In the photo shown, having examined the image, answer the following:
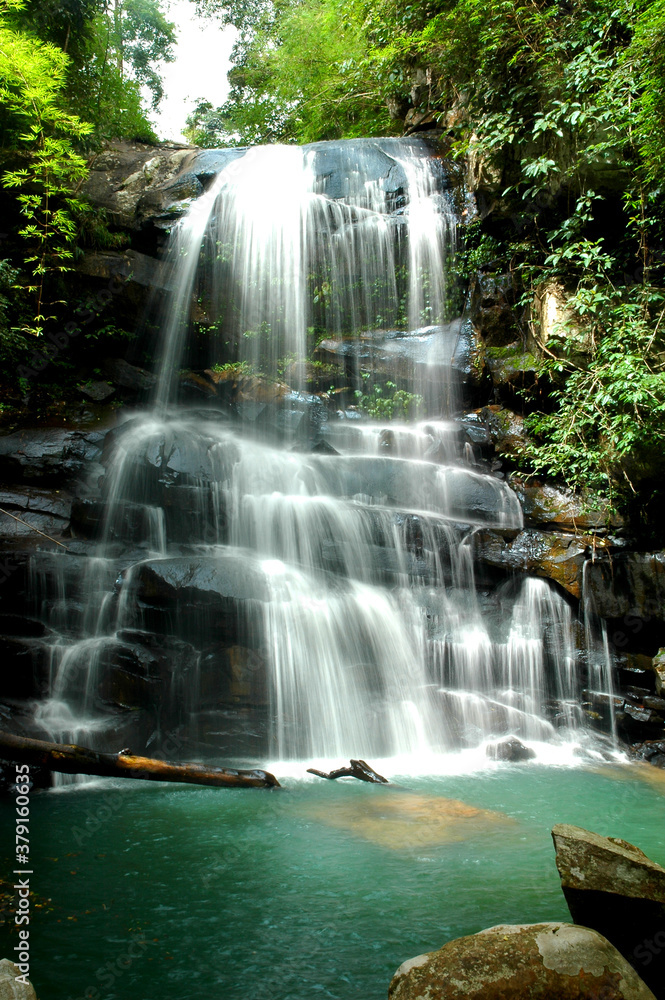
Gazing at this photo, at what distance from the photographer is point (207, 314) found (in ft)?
43.5

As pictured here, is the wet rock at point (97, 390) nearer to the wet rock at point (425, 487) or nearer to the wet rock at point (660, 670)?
the wet rock at point (425, 487)

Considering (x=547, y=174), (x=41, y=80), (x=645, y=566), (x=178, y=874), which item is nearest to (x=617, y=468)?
(x=645, y=566)

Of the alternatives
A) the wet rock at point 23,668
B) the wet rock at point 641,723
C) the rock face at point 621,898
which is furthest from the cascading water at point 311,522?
the rock face at point 621,898

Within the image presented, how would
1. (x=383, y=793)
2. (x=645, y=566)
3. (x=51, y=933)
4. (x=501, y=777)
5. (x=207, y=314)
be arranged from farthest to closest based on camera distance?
1. (x=207, y=314)
2. (x=645, y=566)
3. (x=501, y=777)
4. (x=383, y=793)
5. (x=51, y=933)

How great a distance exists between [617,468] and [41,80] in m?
12.2

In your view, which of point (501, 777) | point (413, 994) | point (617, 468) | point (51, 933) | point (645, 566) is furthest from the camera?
point (617, 468)

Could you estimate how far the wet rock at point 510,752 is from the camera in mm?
7117

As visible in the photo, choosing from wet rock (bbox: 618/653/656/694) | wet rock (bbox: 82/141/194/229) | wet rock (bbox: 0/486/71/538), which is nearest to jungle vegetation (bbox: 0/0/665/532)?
wet rock (bbox: 82/141/194/229)

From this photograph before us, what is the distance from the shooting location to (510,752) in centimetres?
716

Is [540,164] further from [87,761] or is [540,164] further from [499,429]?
[87,761]

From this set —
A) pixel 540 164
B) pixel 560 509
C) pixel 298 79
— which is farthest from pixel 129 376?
pixel 298 79

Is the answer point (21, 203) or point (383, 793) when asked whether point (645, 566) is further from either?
point (21, 203)

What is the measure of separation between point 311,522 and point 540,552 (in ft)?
11.2

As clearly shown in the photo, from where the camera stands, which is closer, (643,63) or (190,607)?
(190,607)
